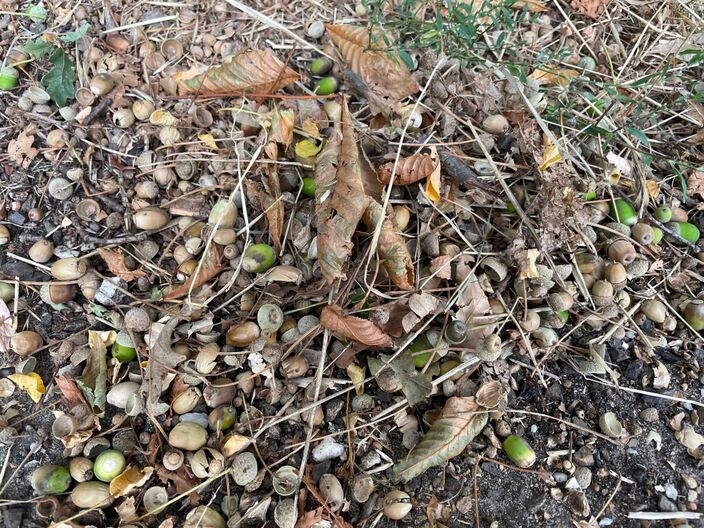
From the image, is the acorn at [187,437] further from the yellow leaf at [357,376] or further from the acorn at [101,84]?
the acorn at [101,84]

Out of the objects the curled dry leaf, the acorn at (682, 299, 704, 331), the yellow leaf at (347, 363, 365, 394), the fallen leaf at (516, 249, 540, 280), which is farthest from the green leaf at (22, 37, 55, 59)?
the acorn at (682, 299, 704, 331)

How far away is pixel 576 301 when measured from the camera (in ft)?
6.94

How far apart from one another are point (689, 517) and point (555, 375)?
637mm

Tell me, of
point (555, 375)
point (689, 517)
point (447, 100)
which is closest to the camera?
point (689, 517)

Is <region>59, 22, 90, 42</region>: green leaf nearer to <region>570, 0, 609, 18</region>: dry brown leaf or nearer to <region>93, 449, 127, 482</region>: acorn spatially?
<region>93, 449, 127, 482</region>: acorn

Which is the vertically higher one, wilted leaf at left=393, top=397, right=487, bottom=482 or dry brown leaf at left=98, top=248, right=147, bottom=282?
dry brown leaf at left=98, top=248, right=147, bottom=282

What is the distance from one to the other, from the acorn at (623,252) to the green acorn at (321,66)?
1.48 m

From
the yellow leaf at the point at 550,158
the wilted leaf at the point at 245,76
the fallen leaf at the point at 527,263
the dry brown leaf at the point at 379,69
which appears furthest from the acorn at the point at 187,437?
the yellow leaf at the point at 550,158

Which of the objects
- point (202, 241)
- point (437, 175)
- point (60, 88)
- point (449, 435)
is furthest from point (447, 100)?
point (60, 88)

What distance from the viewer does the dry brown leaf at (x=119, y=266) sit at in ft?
6.98

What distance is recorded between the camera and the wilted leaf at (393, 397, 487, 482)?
185 cm

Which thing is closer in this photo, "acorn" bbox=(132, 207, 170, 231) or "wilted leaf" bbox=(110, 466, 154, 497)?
"wilted leaf" bbox=(110, 466, 154, 497)

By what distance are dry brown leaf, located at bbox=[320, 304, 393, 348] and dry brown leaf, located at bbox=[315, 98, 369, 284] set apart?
121 millimetres

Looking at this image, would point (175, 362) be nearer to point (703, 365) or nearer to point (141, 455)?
point (141, 455)
